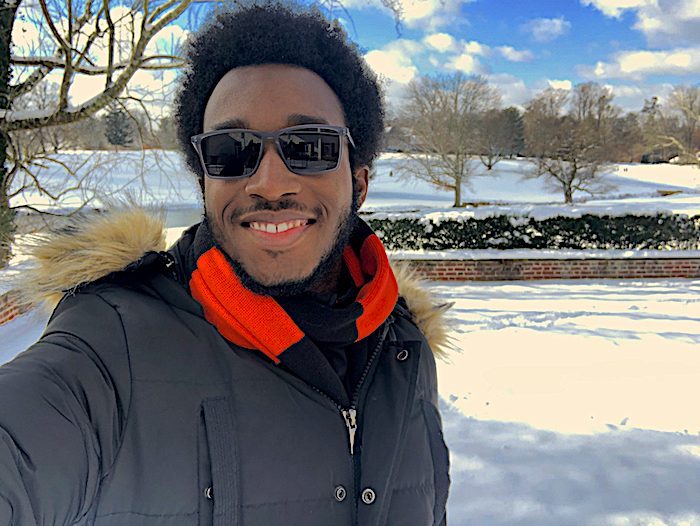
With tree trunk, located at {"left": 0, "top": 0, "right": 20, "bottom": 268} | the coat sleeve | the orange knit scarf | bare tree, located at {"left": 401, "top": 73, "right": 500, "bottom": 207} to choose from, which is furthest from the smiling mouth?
bare tree, located at {"left": 401, "top": 73, "right": 500, "bottom": 207}

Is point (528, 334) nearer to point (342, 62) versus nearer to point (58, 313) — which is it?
point (342, 62)

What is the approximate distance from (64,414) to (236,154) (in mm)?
721

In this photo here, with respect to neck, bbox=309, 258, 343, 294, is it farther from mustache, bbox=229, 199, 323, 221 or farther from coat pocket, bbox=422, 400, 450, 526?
coat pocket, bbox=422, 400, 450, 526

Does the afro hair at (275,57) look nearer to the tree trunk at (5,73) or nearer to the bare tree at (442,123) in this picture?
the tree trunk at (5,73)

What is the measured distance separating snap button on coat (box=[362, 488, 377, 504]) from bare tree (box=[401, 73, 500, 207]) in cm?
2157

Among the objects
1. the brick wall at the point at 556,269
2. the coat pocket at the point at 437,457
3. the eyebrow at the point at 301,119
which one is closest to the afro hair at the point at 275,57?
the eyebrow at the point at 301,119

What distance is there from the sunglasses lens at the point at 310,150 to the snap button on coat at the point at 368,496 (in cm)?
84

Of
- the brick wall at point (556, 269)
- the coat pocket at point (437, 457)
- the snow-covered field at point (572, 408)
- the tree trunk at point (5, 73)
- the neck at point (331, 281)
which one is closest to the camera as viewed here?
the coat pocket at point (437, 457)

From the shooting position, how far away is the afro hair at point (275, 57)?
1380mm

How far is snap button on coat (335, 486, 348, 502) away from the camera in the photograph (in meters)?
1.09

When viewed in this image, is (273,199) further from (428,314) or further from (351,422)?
(428,314)

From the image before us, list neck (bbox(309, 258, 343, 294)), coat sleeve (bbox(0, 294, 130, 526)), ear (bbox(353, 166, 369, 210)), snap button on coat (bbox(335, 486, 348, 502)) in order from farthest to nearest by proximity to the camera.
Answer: ear (bbox(353, 166, 369, 210)), neck (bbox(309, 258, 343, 294)), snap button on coat (bbox(335, 486, 348, 502)), coat sleeve (bbox(0, 294, 130, 526))

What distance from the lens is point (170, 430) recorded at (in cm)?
100

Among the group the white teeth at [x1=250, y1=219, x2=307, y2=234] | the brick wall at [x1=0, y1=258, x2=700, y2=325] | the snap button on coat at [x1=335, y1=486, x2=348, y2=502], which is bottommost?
the brick wall at [x1=0, y1=258, x2=700, y2=325]
